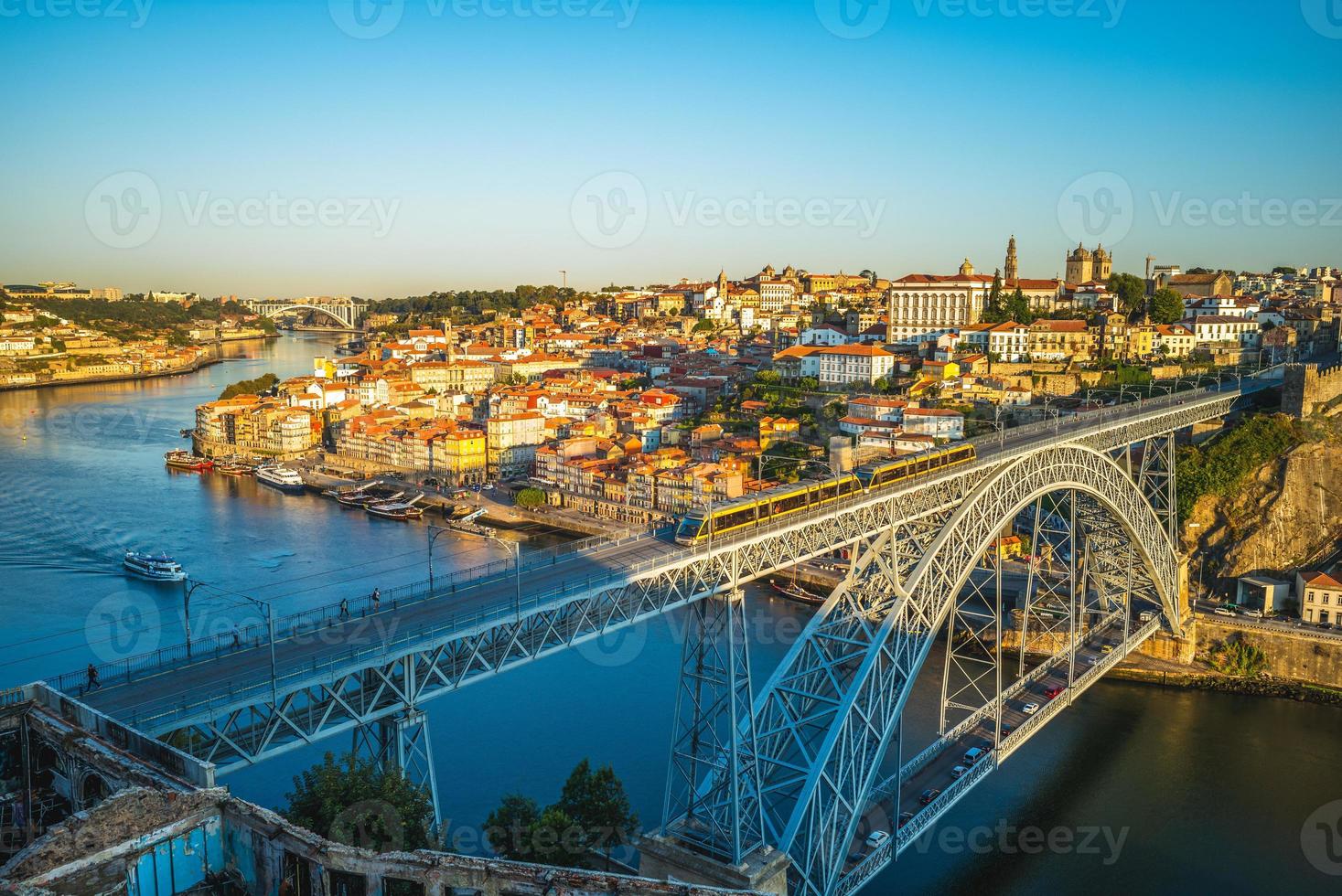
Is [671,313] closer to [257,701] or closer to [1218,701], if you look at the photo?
[1218,701]

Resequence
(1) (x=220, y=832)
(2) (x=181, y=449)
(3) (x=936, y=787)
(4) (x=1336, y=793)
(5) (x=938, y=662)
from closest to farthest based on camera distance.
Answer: (1) (x=220, y=832)
(3) (x=936, y=787)
(4) (x=1336, y=793)
(5) (x=938, y=662)
(2) (x=181, y=449)

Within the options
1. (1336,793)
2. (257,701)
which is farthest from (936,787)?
(257,701)

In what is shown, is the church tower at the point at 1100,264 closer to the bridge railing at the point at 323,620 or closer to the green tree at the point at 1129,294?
the green tree at the point at 1129,294

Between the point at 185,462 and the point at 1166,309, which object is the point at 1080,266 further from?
the point at 185,462

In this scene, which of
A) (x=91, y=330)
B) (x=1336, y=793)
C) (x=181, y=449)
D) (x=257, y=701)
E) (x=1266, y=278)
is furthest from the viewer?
(x=91, y=330)

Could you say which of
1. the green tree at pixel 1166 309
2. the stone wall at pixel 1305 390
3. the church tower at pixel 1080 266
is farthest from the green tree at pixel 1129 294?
the stone wall at pixel 1305 390

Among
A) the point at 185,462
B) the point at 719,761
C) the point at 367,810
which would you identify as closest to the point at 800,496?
the point at 719,761
